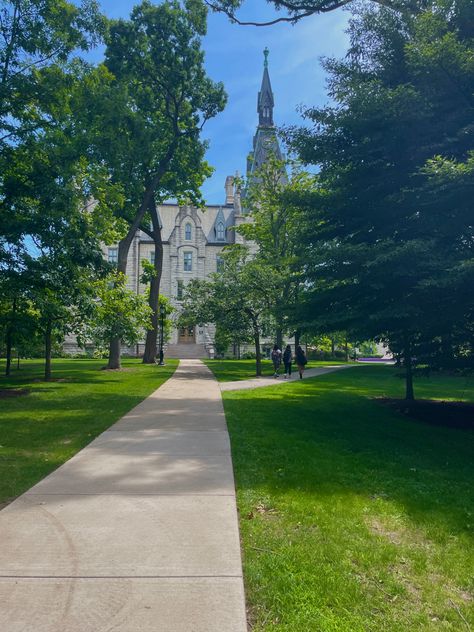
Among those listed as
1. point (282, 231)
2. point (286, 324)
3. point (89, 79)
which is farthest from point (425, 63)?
point (282, 231)

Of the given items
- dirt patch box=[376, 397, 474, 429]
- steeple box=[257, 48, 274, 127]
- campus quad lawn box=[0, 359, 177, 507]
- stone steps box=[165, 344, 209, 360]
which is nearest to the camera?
campus quad lawn box=[0, 359, 177, 507]

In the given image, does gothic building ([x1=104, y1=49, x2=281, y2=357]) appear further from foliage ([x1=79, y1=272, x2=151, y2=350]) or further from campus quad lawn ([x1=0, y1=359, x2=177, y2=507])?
campus quad lawn ([x1=0, y1=359, x2=177, y2=507])

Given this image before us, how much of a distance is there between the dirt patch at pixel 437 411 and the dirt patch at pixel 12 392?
1107 centimetres

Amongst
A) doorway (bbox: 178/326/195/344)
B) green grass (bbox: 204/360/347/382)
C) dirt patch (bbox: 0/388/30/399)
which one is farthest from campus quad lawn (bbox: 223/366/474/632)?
doorway (bbox: 178/326/195/344)

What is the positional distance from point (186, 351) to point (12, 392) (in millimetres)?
39422

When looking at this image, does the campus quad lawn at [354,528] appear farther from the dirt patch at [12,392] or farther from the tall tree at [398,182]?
the dirt patch at [12,392]

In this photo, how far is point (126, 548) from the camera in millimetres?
4020

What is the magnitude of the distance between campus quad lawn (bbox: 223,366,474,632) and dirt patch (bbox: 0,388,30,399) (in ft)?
25.9

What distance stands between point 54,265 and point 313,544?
1291 centimetres

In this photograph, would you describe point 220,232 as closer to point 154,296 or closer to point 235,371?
point 154,296

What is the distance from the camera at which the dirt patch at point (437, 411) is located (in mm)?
12422

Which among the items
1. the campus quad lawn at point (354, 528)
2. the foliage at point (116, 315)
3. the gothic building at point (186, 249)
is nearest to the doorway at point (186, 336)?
the gothic building at point (186, 249)

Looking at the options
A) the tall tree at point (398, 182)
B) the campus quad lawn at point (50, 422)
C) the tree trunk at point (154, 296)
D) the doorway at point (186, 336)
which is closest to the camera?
the campus quad lawn at point (50, 422)

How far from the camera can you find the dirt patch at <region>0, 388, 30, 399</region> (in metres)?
14.7
